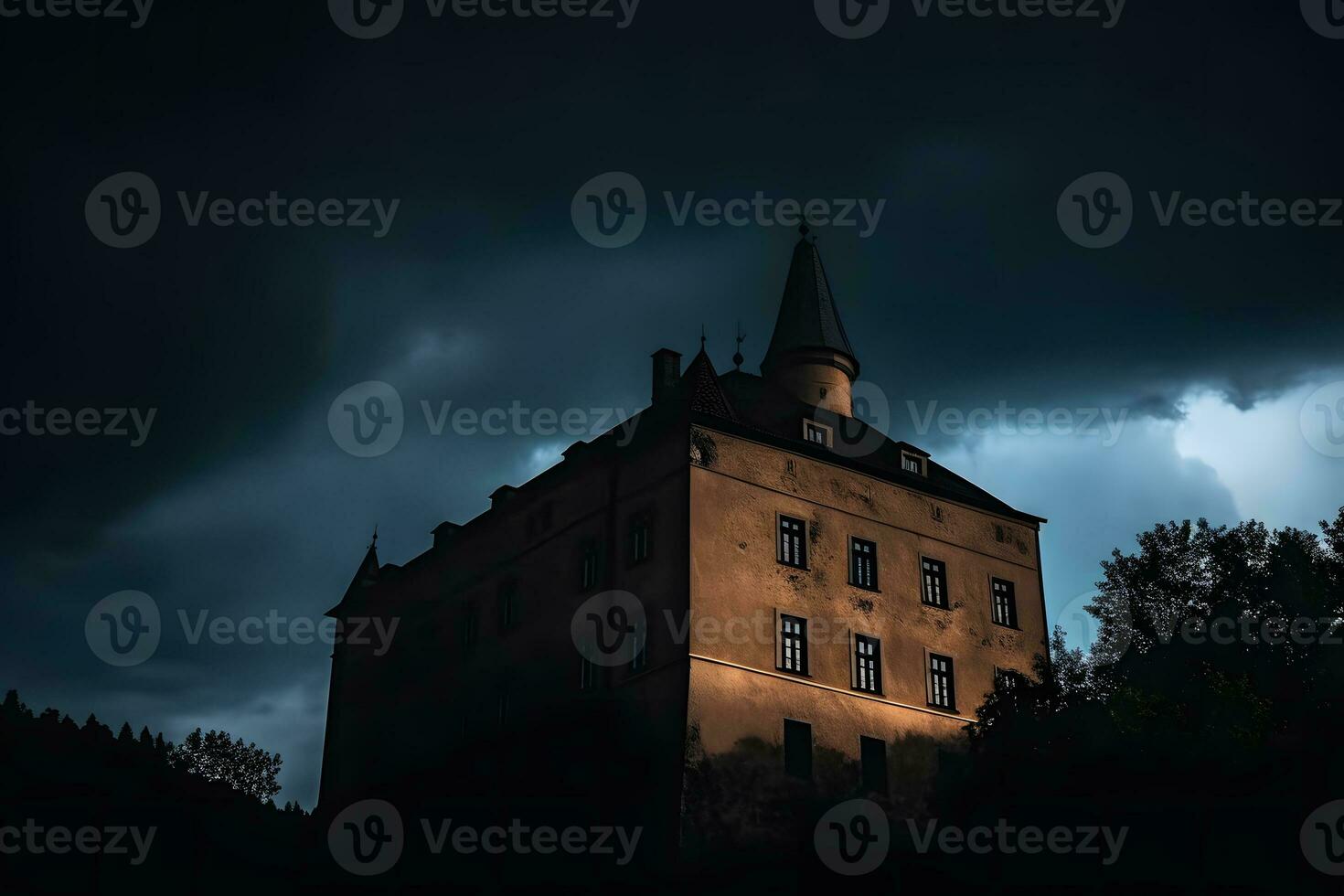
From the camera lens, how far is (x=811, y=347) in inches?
1882

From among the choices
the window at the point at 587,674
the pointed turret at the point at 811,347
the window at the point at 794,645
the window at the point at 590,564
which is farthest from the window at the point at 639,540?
the pointed turret at the point at 811,347

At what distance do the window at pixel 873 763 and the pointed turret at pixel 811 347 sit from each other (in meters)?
12.5

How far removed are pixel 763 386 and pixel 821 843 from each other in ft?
54.0

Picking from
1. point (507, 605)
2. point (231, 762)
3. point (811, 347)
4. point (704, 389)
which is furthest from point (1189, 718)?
point (231, 762)

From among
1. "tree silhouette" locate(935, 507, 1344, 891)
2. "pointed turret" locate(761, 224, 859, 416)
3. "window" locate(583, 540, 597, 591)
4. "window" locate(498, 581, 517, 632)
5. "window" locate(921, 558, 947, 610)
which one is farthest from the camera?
"pointed turret" locate(761, 224, 859, 416)

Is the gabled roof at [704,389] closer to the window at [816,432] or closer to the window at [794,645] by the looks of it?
the window at [816,432]

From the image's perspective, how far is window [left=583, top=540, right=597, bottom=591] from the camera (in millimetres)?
41812

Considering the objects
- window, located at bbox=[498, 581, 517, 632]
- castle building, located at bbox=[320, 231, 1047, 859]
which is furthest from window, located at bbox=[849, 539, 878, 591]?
window, located at bbox=[498, 581, 517, 632]

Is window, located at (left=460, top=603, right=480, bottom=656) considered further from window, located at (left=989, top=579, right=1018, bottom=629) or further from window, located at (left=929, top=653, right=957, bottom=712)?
window, located at (left=989, top=579, right=1018, bottom=629)

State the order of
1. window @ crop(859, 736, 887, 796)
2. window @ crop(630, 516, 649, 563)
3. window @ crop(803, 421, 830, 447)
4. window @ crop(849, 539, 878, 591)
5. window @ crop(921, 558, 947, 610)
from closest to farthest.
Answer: window @ crop(859, 736, 887, 796)
window @ crop(630, 516, 649, 563)
window @ crop(849, 539, 878, 591)
window @ crop(921, 558, 947, 610)
window @ crop(803, 421, 830, 447)

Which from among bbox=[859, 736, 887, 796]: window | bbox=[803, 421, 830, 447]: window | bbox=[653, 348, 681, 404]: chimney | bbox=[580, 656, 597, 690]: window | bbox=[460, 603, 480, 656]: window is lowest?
bbox=[859, 736, 887, 796]: window

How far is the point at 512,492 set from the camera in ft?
159

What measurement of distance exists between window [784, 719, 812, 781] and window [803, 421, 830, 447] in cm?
942

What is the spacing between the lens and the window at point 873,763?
38.9 metres
